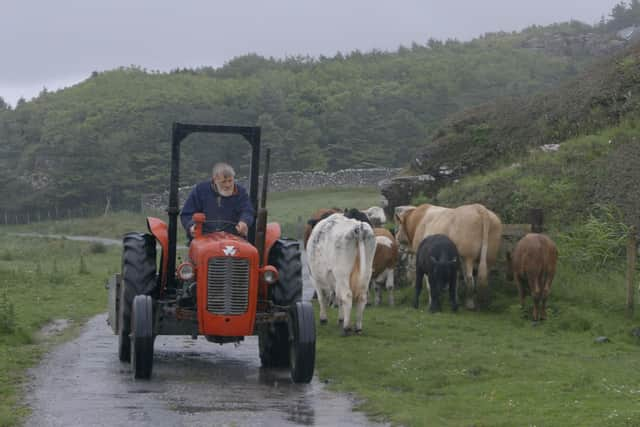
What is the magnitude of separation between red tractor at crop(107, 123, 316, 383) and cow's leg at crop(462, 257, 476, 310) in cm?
657

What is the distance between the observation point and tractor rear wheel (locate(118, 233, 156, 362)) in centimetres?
A: 1438

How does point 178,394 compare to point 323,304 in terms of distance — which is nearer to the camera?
point 178,394

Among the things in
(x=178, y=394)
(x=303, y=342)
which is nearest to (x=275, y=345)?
(x=303, y=342)

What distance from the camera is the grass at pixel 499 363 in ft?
37.6

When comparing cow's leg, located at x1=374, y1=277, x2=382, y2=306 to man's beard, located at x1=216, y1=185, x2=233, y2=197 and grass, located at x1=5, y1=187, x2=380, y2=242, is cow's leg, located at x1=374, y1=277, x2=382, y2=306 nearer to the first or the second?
man's beard, located at x1=216, y1=185, x2=233, y2=197

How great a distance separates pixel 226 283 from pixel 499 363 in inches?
145

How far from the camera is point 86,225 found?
6706 centimetres

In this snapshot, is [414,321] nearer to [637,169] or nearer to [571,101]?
[637,169]

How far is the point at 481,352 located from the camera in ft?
50.5

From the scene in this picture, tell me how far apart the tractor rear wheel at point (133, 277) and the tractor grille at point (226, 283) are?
1.48 metres

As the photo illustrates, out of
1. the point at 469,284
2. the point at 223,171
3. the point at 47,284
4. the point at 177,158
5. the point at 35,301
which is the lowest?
the point at 47,284

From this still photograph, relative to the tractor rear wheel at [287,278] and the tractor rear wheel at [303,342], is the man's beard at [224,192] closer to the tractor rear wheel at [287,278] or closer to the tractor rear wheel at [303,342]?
the tractor rear wheel at [287,278]

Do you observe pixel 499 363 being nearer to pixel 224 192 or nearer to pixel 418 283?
pixel 224 192

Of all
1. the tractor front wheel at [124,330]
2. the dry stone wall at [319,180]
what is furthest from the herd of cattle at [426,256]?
the dry stone wall at [319,180]
